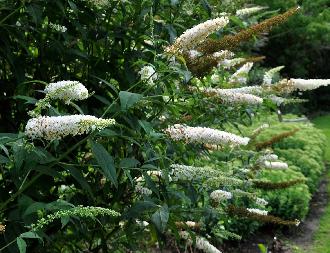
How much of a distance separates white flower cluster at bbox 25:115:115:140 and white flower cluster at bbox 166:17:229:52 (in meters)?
0.58

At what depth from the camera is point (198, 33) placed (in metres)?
2.07

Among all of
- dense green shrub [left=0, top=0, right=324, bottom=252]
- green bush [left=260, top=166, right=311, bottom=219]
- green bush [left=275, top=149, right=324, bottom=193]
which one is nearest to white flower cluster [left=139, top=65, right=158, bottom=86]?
dense green shrub [left=0, top=0, right=324, bottom=252]

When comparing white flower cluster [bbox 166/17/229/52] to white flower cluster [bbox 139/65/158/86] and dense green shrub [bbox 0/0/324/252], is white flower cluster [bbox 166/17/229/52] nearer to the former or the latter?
dense green shrub [bbox 0/0/324/252]

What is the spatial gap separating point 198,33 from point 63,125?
0.67 m

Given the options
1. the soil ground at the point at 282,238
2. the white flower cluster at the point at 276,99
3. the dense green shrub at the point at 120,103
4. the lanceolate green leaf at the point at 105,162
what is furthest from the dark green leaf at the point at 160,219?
the soil ground at the point at 282,238

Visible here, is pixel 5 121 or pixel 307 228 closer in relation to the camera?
pixel 5 121

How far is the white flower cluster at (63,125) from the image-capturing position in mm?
1618

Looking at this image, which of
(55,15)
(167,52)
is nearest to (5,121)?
(55,15)

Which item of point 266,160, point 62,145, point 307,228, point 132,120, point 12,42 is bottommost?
point 307,228

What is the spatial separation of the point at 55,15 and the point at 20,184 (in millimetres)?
865

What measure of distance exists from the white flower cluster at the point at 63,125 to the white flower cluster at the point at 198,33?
578 millimetres

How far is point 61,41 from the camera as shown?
8.76 ft

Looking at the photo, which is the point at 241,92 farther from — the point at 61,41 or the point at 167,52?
the point at 61,41

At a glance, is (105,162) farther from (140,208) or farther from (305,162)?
(305,162)
